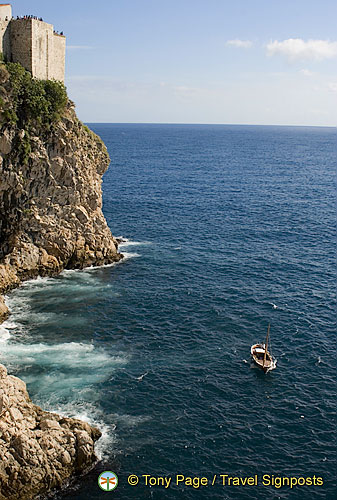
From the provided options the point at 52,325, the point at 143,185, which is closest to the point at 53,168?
the point at 52,325

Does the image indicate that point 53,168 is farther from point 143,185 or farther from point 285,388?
point 143,185

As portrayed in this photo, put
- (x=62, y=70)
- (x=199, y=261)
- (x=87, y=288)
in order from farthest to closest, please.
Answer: (x=199, y=261) < (x=62, y=70) < (x=87, y=288)

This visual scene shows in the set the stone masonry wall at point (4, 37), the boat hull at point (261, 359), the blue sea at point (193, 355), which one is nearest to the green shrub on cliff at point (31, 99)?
the stone masonry wall at point (4, 37)

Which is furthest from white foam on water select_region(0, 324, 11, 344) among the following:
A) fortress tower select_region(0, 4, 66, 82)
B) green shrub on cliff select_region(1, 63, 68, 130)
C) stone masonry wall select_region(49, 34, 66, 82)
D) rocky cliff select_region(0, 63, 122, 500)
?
stone masonry wall select_region(49, 34, 66, 82)

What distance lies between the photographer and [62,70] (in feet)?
243

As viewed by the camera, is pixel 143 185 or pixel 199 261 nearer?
pixel 199 261

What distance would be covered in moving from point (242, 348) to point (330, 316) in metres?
14.5

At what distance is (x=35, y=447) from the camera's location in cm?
3653

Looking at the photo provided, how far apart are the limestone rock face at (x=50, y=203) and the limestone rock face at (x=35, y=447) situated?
28.2 metres

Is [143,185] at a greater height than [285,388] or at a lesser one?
greater

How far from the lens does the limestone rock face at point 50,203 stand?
66.1 meters

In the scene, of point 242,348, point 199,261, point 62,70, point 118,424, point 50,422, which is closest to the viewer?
point 50,422

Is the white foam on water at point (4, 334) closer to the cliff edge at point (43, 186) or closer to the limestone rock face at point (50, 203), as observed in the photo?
the cliff edge at point (43, 186)

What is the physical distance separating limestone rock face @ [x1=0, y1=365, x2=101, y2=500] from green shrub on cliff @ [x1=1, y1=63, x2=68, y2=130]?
37100mm
